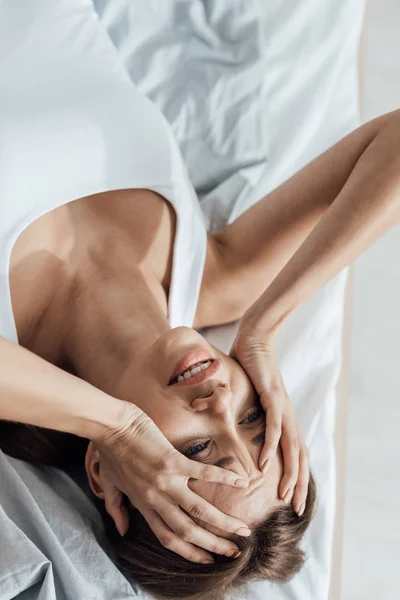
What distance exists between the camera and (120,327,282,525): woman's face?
1.07 m

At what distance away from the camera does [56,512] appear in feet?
3.96

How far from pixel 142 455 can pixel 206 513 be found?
0.11 meters

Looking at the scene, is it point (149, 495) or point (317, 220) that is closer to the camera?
point (149, 495)

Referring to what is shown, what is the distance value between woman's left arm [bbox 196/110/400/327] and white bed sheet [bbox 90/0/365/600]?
15 centimetres

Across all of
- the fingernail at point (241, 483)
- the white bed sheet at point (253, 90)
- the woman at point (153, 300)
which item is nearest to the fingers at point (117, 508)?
the woman at point (153, 300)

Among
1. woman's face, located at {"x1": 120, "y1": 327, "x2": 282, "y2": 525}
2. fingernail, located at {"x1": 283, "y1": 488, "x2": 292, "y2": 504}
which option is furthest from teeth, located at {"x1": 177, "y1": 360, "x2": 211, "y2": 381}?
fingernail, located at {"x1": 283, "y1": 488, "x2": 292, "y2": 504}

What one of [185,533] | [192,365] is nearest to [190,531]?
[185,533]

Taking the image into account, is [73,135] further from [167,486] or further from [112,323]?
[167,486]

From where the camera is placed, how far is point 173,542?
41.8 inches

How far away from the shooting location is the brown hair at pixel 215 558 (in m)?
1.08

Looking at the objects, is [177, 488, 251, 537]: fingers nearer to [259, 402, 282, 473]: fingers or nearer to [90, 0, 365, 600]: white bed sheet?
[259, 402, 282, 473]: fingers

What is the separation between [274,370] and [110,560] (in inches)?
14.5

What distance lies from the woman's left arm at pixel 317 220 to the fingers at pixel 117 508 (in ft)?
1.19

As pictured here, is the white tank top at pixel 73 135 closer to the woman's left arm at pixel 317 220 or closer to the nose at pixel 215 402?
the woman's left arm at pixel 317 220
